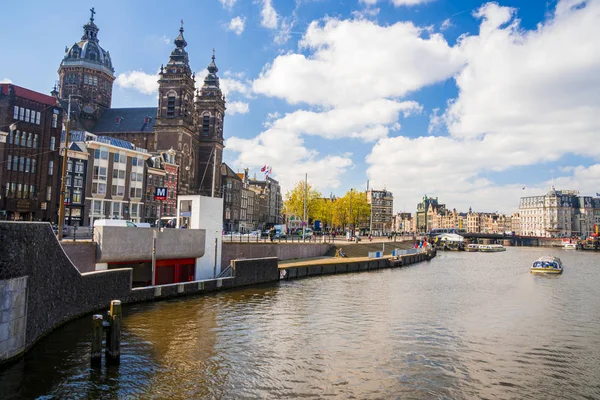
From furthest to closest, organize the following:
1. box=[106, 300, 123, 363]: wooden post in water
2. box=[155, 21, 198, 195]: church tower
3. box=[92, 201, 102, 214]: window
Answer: box=[155, 21, 198, 195]: church tower < box=[92, 201, 102, 214]: window < box=[106, 300, 123, 363]: wooden post in water

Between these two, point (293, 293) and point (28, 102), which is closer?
point (293, 293)

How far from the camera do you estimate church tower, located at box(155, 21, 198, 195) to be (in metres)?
96.0

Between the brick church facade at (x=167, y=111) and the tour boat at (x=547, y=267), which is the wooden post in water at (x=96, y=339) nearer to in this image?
the tour boat at (x=547, y=267)

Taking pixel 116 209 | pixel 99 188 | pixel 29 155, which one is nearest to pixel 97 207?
pixel 99 188

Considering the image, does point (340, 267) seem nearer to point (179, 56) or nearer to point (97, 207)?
point (97, 207)

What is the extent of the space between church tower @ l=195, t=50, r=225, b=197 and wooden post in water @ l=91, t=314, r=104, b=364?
92438 mm

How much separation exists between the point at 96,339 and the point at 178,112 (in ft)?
277

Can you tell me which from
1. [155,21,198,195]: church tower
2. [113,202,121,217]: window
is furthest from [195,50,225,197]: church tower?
[113,202,121,217]: window

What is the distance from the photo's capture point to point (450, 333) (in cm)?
2575

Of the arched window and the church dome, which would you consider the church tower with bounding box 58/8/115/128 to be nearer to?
the church dome

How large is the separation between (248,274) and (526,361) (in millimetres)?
26699

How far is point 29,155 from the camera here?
197 feet

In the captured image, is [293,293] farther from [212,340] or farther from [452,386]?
[452,386]

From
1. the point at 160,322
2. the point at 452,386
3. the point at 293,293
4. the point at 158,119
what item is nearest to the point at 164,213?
the point at 158,119
